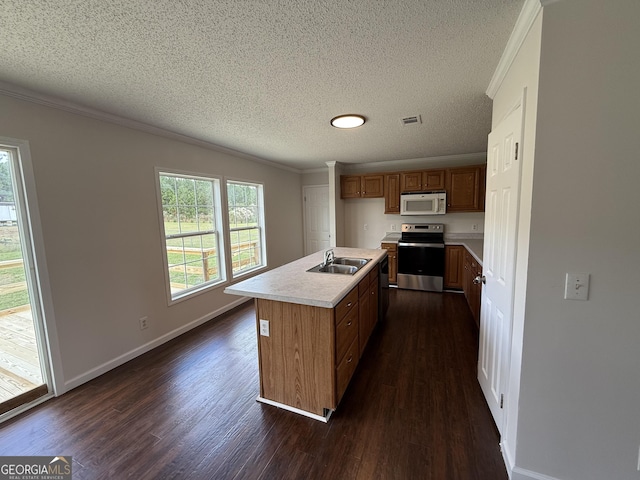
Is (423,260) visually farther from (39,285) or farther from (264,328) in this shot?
(39,285)

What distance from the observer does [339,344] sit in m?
1.85

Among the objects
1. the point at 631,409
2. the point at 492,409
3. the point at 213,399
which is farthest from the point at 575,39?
the point at 213,399

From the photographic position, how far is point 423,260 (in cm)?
445

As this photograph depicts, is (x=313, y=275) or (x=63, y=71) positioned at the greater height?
(x=63, y=71)

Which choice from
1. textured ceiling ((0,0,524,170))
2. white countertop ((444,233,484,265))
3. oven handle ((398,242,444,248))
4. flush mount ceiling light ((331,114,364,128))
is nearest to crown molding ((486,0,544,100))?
textured ceiling ((0,0,524,170))

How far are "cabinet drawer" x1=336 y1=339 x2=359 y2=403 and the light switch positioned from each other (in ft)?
4.50

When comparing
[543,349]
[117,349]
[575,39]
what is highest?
[575,39]

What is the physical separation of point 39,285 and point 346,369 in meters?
2.43

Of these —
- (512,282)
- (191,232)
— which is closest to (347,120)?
(512,282)

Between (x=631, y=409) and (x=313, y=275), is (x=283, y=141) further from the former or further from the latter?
(x=631, y=409)

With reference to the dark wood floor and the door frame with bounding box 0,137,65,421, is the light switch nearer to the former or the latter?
the dark wood floor

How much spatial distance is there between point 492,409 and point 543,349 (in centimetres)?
83

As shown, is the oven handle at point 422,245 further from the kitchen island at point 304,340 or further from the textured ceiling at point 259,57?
the kitchen island at point 304,340

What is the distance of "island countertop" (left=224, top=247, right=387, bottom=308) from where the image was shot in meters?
1.69
